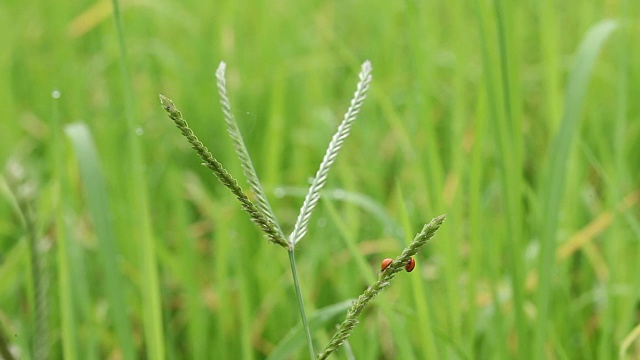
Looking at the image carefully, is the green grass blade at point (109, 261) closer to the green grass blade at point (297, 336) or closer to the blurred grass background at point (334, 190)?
the blurred grass background at point (334, 190)

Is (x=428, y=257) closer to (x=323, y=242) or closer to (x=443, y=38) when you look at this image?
(x=323, y=242)

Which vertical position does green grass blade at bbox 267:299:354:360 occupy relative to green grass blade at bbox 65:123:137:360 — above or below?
below

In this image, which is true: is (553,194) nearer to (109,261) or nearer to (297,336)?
(297,336)

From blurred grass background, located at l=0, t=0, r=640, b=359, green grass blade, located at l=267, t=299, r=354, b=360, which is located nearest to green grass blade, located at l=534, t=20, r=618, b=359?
blurred grass background, located at l=0, t=0, r=640, b=359

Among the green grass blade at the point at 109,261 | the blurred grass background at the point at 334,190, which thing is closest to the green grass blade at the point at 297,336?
the blurred grass background at the point at 334,190

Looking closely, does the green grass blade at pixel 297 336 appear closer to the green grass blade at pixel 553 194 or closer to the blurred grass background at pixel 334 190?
the blurred grass background at pixel 334 190

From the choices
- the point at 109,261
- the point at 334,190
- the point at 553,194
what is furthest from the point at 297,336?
the point at 334,190

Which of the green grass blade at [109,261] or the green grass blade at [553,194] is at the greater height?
the green grass blade at [109,261]

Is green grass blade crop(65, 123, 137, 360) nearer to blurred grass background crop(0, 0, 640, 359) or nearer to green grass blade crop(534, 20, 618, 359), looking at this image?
blurred grass background crop(0, 0, 640, 359)

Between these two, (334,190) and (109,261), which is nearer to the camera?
(109,261)
